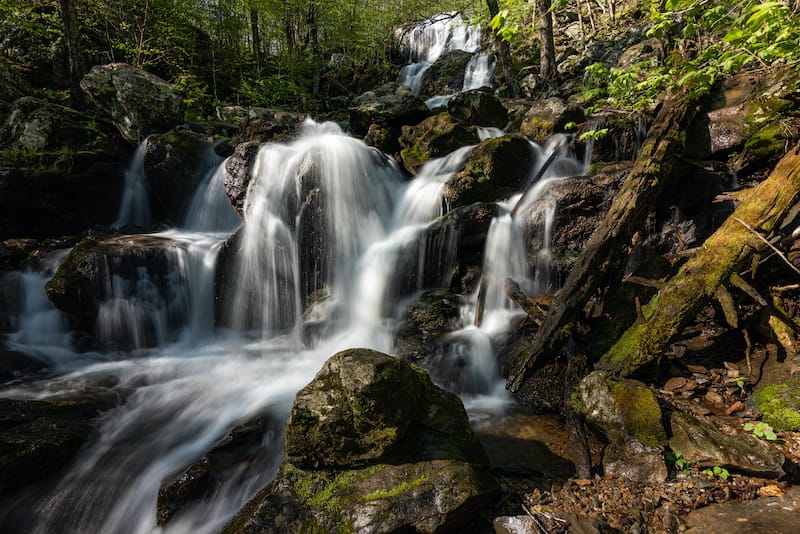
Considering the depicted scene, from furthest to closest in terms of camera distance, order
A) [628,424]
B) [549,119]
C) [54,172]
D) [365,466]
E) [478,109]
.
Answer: [478,109], [54,172], [549,119], [628,424], [365,466]

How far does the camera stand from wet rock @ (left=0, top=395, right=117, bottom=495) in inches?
149

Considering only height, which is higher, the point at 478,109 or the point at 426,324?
the point at 478,109

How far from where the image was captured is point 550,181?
7.61m

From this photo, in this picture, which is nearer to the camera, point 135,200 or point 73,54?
point 135,200

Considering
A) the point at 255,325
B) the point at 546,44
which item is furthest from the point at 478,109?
the point at 255,325

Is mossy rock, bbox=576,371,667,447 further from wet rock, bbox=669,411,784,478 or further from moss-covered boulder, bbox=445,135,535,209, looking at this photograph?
moss-covered boulder, bbox=445,135,535,209

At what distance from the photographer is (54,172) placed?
1071 centimetres

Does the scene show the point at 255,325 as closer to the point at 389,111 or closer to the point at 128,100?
the point at 389,111

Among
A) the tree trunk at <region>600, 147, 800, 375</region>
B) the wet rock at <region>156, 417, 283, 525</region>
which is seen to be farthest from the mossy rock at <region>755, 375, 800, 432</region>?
the wet rock at <region>156, 417, 283, 525</region>

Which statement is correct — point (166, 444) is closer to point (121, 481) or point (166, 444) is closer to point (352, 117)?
point (121, 481)

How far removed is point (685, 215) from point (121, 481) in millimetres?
8546

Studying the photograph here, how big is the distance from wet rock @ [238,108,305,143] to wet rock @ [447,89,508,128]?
5532 mm

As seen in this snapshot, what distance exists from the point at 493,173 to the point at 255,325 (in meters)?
6.47

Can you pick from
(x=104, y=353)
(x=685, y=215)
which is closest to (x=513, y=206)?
(x=685, y=215)
